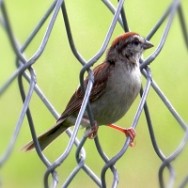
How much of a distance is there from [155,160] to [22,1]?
3.25 metres

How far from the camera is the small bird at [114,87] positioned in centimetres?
377

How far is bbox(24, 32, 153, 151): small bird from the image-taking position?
3770 millimetres

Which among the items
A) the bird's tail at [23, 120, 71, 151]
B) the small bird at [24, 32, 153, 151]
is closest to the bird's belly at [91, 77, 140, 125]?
the small bird at [24, 32, 153, 151]

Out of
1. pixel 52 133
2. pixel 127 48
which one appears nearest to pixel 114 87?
pixel 127 48

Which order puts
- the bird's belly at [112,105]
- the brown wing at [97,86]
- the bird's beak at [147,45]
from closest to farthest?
the bird's beak at [147,45]
the brown wing at [97,86]
the bird's belly at [112,105]

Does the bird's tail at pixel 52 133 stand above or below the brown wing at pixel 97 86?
below

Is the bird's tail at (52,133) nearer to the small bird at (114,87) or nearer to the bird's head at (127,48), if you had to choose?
the small bird at (114,87)

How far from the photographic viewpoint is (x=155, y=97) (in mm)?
7164

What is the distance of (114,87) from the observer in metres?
3.89

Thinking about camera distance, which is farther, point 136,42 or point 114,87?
point 114,87

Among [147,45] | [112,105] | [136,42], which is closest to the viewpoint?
[147,45]

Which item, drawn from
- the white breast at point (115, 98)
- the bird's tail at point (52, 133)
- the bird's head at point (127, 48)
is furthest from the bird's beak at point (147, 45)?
the bird's tail at point (52, 133)

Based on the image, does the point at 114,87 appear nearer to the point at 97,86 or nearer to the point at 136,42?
the point at 97,86

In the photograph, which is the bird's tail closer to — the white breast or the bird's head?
the white breast
